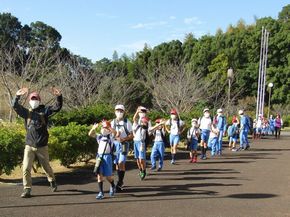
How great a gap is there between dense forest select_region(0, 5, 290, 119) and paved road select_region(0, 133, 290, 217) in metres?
13.6

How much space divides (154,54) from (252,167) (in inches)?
1634

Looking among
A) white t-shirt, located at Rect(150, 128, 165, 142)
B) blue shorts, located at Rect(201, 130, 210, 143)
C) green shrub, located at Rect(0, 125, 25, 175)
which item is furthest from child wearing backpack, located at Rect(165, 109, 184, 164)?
green shrub, located at Rect(0, 125, 25, 175)

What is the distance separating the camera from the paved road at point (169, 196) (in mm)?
7566

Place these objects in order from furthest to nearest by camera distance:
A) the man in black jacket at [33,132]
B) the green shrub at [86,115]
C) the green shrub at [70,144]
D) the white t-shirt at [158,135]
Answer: the green shrub at [86,115]
the white t-shirt at [158,135]
the green shrub at [70,144]
the man in black jacket at [33,132]

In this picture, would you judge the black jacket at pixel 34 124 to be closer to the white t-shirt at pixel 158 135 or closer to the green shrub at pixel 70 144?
the green shrub at pixel 70 144

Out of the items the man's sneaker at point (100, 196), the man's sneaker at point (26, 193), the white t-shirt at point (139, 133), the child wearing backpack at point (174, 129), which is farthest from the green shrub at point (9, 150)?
the child wearing backpack at point (174, 129)

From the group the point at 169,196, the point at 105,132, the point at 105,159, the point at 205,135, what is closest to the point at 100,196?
the point at 105,159

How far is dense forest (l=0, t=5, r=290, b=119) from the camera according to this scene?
96.6ft

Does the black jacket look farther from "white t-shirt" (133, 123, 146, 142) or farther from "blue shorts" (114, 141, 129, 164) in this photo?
"white t-shirt" (133, 123, 146, 142)

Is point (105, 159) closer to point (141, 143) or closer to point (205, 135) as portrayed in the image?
point (141, 143)

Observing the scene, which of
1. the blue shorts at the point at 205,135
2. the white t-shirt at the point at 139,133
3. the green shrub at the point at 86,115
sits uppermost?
the green shrub at the point at 86,115

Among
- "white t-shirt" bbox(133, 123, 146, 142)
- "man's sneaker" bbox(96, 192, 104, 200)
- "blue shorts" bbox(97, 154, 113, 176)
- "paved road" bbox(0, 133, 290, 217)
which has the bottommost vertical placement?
"paved road" bbox(0, 133, 290, 217)

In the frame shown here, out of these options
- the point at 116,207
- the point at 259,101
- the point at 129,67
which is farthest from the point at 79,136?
the point at 129,67

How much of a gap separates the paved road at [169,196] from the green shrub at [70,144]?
565mm
